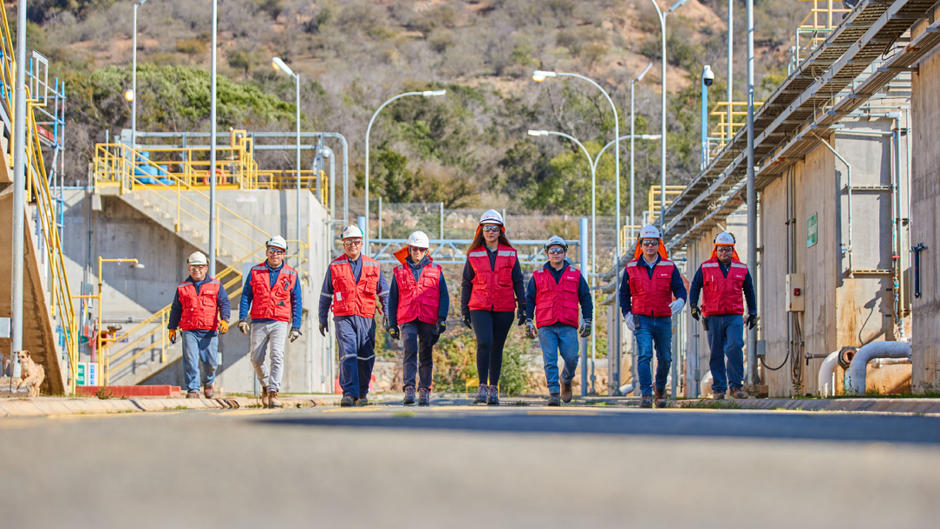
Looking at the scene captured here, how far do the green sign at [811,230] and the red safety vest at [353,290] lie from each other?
380 inches

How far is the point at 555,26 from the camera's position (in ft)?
387

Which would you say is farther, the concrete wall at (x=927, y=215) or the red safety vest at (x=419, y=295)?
the concrete wall at (x=927, y=215)

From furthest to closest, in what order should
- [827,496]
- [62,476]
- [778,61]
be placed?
1. [778,61]
2. [62,476]
3. [827,496]

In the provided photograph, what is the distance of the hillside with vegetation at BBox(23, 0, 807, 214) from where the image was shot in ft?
240

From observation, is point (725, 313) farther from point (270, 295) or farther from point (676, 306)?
point (270, 295)

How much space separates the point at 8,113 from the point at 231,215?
60.7 ft

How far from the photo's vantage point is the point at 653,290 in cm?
1466

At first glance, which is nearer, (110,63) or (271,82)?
(271,82)

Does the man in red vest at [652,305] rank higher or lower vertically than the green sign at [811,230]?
lower

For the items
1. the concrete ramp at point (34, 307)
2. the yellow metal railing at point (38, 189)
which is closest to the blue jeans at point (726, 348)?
the yellow metal railing at point (38, 189)

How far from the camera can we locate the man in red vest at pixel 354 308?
1413cm

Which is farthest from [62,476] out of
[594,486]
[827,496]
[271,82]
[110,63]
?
Result: [110,63]

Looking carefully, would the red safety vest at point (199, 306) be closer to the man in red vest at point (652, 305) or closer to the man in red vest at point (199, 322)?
the man in red vest at point (199, 322)

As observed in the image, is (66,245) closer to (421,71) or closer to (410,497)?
(410,497)
